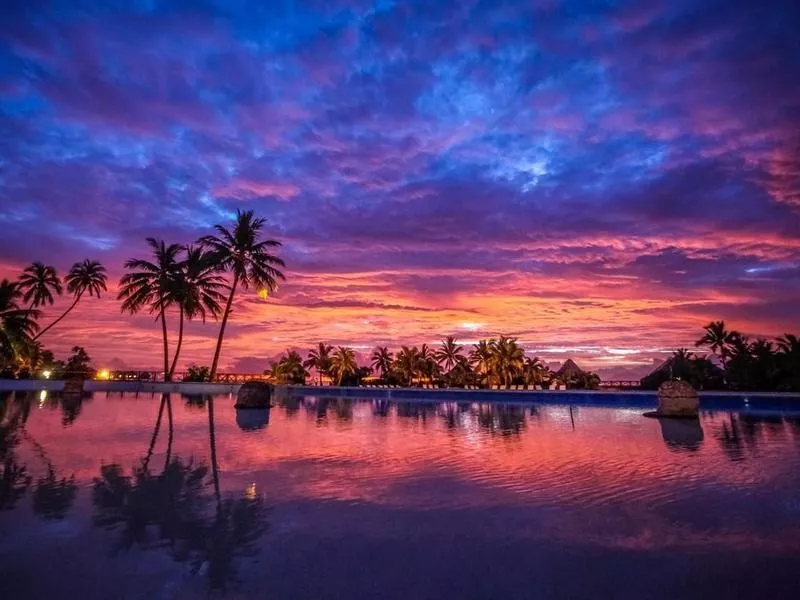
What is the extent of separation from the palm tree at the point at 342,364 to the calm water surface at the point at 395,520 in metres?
43.6

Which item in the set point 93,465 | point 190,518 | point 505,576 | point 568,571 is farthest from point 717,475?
point 93,465

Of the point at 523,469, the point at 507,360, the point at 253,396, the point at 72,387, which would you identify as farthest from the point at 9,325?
the point at 507,360

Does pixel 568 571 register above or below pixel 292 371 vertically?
below

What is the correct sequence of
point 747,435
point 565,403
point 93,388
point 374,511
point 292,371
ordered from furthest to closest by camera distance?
point 292,371 < point 93,388 < point 565,403 < point 747,435 < point 374,511

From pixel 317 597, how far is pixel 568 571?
7.31 feet

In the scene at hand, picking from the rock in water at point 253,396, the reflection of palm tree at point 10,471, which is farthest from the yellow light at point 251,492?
the rock in water at point 253,396

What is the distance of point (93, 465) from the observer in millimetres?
8727

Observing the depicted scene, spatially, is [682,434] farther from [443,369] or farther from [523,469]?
[443,369]

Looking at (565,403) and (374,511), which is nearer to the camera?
(374,511)

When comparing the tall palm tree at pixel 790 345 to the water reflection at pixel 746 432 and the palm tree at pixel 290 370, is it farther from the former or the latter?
the palm tree at pixel 290 370

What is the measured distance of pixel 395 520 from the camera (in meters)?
5.84

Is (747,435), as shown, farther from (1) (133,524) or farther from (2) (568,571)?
(1) (133,524)

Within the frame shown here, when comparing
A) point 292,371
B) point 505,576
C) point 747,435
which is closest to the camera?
point 505,576

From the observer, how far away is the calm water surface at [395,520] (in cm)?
419
